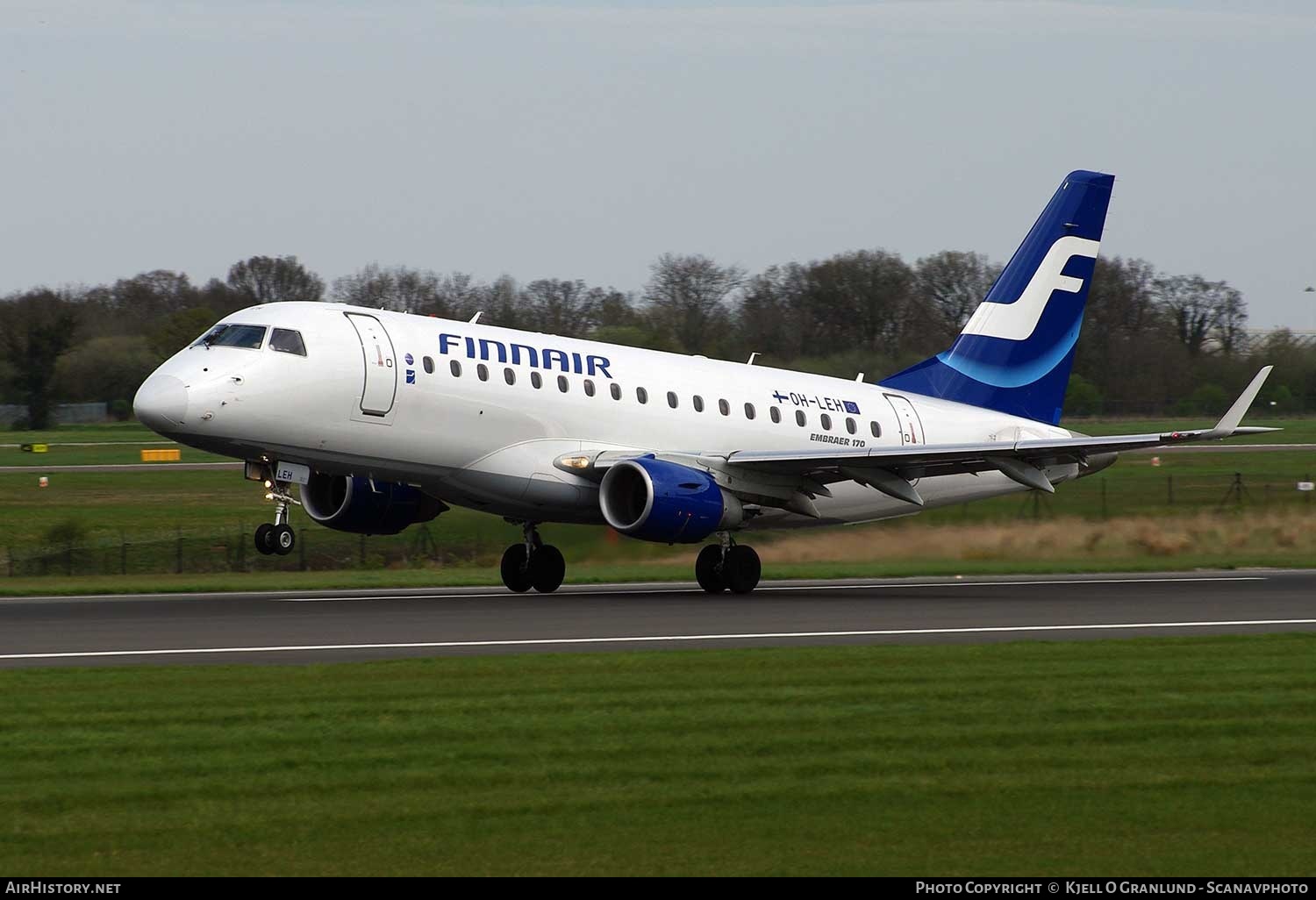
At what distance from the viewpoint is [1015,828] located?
9.78 m

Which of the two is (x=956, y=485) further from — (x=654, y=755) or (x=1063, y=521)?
(x=654, y=755)

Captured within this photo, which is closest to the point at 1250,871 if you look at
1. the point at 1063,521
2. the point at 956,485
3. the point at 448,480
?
the point at 448,480

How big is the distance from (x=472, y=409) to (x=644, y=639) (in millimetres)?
6968

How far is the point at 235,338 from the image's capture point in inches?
953

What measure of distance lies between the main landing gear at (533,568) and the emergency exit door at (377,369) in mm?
4523

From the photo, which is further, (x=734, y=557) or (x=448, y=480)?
(x=734, y=557)

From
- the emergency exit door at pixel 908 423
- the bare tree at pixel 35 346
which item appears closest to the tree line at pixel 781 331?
the bare tree at pixel 35 346

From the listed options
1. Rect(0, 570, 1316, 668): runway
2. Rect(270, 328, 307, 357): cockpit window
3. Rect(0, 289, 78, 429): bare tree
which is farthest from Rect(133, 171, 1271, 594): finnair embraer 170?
Rect(0, 289, 78, 429): bare tree

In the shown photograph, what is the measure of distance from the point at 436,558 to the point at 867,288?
3673cm

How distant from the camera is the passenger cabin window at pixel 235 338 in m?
24.1

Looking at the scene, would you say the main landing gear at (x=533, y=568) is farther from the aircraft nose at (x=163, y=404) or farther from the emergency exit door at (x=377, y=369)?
the aircraft nose at (x=163, y=404)

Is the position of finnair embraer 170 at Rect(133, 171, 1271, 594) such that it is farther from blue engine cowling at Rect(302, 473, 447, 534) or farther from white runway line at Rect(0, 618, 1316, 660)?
white runway line at Rect(0, 618, 1316, 660)

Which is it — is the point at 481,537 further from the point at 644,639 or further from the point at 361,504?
the point at 644,639

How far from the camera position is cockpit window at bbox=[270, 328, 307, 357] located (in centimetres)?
2430
